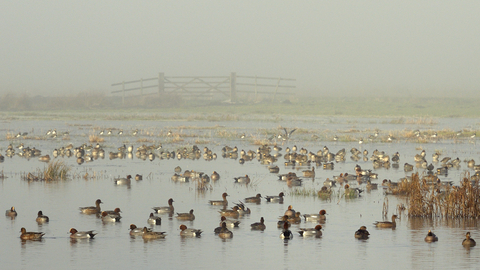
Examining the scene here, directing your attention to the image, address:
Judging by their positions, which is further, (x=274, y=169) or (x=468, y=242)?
(x=274, y=169)

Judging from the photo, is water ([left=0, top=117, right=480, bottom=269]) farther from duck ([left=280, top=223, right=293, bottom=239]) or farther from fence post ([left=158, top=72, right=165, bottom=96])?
fence post ([left=158, top=72, right=165, bottom=96])

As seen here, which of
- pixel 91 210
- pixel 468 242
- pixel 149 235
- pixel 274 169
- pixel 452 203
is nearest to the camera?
pixel 468 242

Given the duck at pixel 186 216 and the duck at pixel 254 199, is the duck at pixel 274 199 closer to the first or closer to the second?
the duck at pixel 254 199

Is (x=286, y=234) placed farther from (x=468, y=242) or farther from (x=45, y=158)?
(x=45, y=158)

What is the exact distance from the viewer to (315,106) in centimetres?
9794

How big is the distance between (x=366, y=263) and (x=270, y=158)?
20.7 m

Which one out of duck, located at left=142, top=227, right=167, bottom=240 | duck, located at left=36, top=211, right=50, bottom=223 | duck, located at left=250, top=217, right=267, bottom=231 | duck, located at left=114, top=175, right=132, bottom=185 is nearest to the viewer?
duck, located at left=142, top=227, right=167, bottom=240

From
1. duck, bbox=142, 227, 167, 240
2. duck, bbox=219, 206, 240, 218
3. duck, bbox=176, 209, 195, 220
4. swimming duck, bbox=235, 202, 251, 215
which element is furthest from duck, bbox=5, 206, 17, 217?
swimming duck, bbox=235, 202, 251, 215

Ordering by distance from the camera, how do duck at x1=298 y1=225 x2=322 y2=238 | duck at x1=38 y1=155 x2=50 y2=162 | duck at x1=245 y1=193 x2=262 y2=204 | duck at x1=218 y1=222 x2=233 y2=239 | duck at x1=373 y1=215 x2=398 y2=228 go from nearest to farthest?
duck at x1=218 y1=222 x2=233 y2=239 < duck at x1=298 y1=225 x2=322 y2=238 < duck at x1=373 y1=215 x2=398 y2=228 < duck at x1=245 y1=193 x2=262 y2=204 < duck at x1=38 y1=155 x2=50 y2=162

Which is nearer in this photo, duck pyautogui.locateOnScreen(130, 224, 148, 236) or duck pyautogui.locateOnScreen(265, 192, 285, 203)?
duck pyautogui.locateOnScreen(130, 224, 148, 236)

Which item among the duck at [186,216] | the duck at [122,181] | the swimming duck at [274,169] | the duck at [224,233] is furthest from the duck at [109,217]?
the swimming duck at [274,169]

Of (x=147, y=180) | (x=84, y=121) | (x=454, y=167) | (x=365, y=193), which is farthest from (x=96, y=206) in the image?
(x=84, y=121)

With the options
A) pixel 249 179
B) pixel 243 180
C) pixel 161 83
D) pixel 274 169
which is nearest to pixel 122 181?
pixel 243 180

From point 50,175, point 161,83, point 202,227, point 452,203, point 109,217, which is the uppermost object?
→ point 161,83
